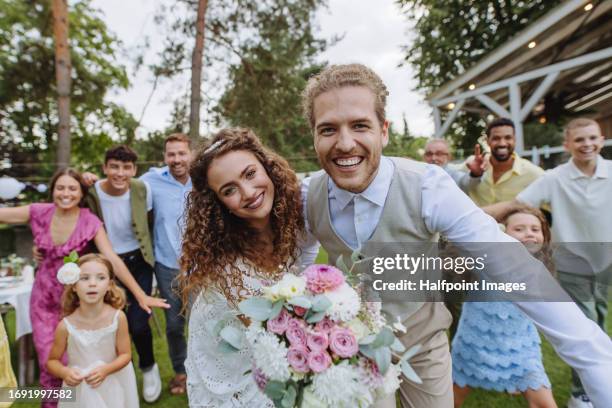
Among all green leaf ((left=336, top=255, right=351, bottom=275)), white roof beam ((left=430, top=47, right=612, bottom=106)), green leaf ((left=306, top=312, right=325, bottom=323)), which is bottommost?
green leaf ((left=306, top=312, right=325, bottom=323))

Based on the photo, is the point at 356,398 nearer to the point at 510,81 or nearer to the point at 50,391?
the point at 50,391

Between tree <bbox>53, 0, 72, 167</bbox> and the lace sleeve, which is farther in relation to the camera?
tree <bbox>53, 0, 72, 167</bbox>

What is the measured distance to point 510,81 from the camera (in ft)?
23.7

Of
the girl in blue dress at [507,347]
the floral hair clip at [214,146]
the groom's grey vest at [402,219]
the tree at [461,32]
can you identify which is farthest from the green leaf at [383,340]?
the tree at [461,32]

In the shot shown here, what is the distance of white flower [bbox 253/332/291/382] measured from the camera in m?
1.03

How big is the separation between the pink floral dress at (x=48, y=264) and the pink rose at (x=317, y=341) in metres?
2.48

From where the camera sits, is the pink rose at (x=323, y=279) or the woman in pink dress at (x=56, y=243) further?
the woman in pink dress at (x=56, y=243)

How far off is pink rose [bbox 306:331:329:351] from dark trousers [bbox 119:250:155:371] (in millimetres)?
2588

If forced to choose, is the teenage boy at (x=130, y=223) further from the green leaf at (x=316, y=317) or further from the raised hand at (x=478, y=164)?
the raised hand at (x=478, y=164)

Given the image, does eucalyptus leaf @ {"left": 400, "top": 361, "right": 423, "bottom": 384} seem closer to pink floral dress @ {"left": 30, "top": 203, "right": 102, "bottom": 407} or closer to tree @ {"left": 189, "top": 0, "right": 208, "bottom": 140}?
pink floral dress @ {"left": 30, "top": 203, "right": 102, "bottom": 407}

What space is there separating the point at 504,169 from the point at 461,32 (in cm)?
1071

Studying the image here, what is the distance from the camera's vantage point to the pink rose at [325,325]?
3.43ft

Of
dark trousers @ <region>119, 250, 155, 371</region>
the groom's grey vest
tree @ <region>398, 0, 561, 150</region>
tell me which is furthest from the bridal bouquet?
tree @ <region>398, 0, 561, 150</region>

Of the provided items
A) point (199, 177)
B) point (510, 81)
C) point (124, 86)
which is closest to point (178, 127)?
point (124, 86)
